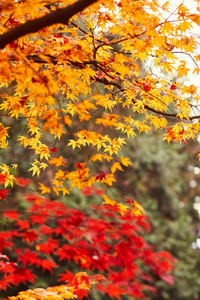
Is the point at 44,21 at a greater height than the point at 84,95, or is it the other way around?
the point at 44,21

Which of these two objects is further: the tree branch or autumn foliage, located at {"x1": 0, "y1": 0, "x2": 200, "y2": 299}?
autumn foliage, located at {"x1": 0, "y1": 0, "x2": 200, "y2": 299}

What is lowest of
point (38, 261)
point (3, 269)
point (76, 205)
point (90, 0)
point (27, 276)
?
point (76, 205)

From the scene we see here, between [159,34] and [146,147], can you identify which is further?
[146,147]

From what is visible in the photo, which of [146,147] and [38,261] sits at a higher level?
[38,261]

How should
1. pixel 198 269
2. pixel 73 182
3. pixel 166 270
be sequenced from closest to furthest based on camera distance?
pixel 166 270, pixel 73 182, pixel 198 269

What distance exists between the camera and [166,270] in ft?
6.23

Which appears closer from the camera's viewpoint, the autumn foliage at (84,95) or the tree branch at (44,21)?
the tree branch at (44,21)

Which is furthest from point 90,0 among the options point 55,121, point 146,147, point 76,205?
point 146,147

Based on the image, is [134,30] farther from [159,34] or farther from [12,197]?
[12,197]

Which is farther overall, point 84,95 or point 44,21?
point 84,95

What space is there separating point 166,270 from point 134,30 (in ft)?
6.41

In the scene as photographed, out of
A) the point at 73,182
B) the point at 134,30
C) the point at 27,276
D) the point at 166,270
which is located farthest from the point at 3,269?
the point at 134,30

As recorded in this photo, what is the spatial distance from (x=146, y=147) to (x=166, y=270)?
6241mm

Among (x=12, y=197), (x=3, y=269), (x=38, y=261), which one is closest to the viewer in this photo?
(x=38, y=261)
